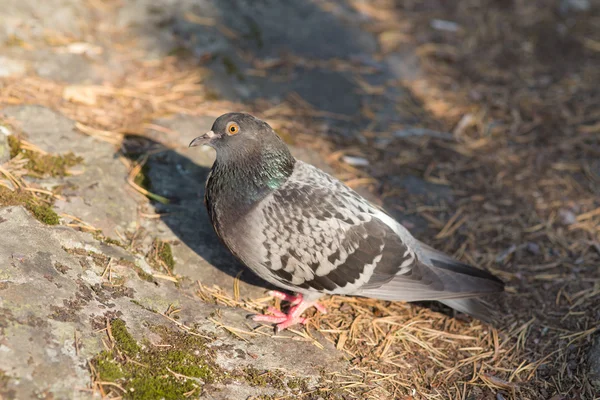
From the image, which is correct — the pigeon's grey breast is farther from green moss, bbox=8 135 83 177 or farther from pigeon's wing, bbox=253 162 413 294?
green moss, bbox=8 135 83 177

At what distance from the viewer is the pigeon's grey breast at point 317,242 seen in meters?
3.73

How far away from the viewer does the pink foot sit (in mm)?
3836

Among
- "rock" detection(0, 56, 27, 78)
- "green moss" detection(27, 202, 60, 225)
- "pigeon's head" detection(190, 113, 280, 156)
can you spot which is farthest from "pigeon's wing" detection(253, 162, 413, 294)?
"rock" detection(0, 56, 27, 78)

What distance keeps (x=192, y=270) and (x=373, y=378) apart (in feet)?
4.76

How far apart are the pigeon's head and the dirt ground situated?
864 millimetres

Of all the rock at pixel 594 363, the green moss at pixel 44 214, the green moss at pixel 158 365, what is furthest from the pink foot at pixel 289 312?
the rock at pixel 594 363

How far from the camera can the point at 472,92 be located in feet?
22.4

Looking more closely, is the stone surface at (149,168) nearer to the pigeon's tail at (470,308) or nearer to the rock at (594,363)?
the pigeon's tail at (470,308)

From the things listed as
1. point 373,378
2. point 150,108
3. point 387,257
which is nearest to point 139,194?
point 150,108

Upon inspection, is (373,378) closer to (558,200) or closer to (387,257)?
(387,257)

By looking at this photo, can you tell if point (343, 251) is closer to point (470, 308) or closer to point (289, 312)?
point (289, 312)

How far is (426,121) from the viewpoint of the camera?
6324 mm

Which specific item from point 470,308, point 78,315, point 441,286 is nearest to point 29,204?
point 78,315

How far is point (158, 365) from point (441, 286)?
195 centimetres
